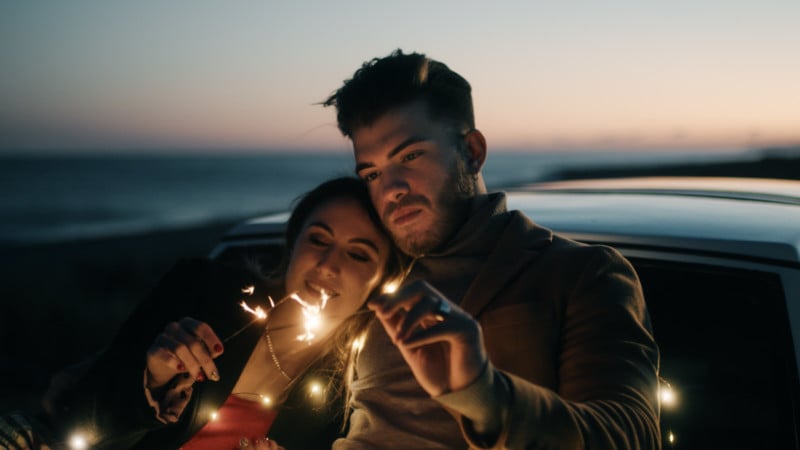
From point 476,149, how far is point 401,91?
436 millimetres

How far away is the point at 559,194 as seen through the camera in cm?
386

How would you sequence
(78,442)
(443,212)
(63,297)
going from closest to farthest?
(78,442) < (443,212) < (63,297)

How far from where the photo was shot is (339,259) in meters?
2.77

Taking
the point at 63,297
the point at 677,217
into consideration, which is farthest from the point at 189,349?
the point at 63,297

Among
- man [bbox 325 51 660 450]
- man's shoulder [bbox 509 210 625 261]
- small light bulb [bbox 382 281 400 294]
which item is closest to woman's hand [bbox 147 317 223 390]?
man [bbox 325 51 660 450]

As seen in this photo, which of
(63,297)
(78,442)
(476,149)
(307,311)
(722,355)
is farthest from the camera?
(63,297)

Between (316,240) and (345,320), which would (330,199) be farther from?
(345,320)

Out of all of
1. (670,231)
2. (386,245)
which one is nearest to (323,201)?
(386,245)

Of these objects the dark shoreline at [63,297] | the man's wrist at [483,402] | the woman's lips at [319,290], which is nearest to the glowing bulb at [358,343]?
the woman's lips at [319,290]

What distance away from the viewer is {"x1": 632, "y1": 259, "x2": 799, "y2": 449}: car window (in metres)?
2.11

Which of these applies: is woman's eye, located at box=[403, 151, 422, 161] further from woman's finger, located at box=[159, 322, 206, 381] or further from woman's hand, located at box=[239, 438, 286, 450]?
woman's hand, located at box=[239, 438, 286, 450]

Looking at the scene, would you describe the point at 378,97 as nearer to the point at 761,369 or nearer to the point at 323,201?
the point at 323,201

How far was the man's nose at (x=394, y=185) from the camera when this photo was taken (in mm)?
2539

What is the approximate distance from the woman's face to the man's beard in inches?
6.4
